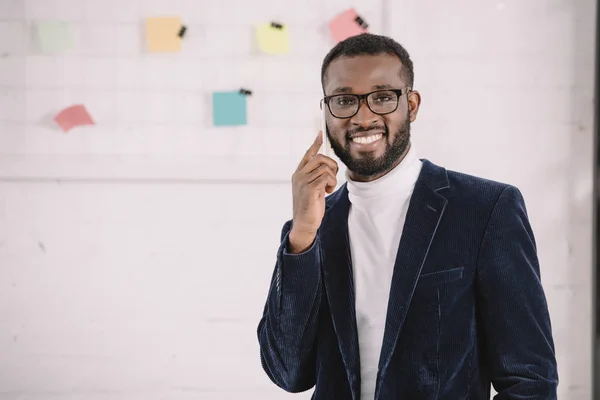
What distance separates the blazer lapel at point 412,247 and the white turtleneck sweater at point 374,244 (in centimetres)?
5

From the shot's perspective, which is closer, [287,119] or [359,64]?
[359,64]

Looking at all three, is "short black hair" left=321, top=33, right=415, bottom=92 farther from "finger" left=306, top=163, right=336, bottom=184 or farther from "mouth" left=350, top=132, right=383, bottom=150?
"finger" left=306, top=163, right=336, bottom=184

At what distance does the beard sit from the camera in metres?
1.22

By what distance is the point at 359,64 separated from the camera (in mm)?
1242

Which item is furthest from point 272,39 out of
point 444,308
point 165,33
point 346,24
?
point 444,308

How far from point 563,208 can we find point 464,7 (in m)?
0.89

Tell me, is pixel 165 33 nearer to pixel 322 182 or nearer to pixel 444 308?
pixel 322 182

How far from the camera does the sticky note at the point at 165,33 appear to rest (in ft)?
7.72

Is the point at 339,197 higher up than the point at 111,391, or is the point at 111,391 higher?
the point at 339,197

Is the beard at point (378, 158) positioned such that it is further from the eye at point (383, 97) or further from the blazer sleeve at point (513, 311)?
the blazer sleeve at point (513, 311)

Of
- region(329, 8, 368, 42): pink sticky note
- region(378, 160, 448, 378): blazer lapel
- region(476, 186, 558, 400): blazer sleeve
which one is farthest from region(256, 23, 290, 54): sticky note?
A: region(476, 186, 558, 400): blazer sleeve

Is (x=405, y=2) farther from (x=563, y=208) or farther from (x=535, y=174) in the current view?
(x=563, y=208)

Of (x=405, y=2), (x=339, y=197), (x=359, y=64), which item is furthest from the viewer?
(x=405, y=2)

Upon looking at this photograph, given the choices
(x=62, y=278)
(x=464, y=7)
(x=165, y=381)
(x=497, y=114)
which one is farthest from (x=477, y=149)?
(x=62, y=278)
